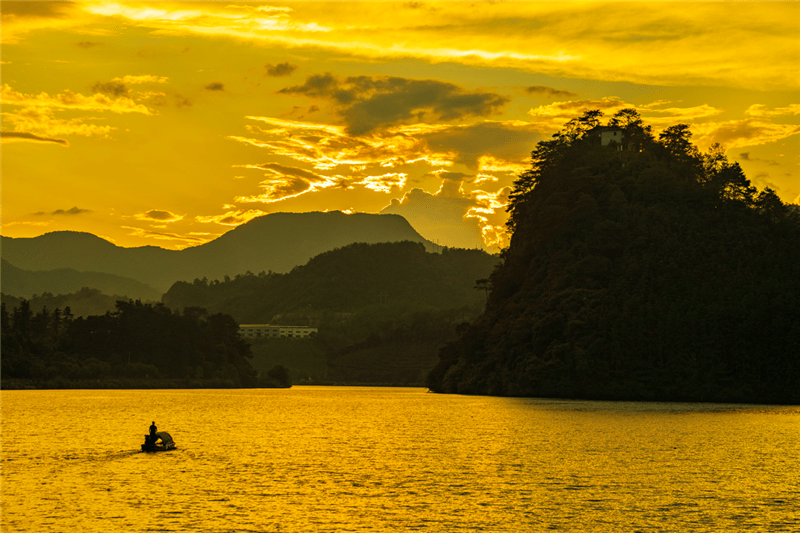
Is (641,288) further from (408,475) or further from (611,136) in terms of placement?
(408,475)

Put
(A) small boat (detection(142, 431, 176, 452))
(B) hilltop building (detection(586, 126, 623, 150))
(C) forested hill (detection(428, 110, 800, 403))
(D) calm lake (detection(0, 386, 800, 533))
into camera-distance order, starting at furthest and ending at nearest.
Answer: (B) hilltop building (detection(586, 126, 623, 150))
(C) forested hill (detection(428, 110, 800, 403))
(A) small boat (detection(142, 431, 176, 452))
(D) calm lake (detection(0, 386, 800, 533))

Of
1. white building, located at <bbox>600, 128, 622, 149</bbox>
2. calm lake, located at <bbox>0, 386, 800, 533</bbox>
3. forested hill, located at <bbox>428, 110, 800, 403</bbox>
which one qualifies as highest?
white building, located at <bbox>600, 128, 622, 149</bbox>

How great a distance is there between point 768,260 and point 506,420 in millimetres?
72963

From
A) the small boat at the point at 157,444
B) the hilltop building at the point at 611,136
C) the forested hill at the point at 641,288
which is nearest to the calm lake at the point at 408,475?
the small boat at the point at 157,444

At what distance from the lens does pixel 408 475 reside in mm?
52938

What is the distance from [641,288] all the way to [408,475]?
99.8 m

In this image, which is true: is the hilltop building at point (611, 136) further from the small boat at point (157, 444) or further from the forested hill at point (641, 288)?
the small boat at point (157, 444)

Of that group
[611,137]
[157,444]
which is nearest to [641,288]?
[611,137]

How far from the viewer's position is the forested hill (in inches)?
5359

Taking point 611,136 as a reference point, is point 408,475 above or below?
below

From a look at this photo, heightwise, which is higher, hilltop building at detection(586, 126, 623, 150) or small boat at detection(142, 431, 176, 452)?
hilltop building at detection(586, 126, 623, 150)

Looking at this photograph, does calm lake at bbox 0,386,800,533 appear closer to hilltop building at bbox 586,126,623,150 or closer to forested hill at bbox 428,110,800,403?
forested hill at bbox 428,110,800,403

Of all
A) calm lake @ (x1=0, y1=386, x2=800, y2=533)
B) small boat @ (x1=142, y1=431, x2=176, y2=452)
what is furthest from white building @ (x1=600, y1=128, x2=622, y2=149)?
small boat @ (x1=142, y1=431, x2=176, y2=452)

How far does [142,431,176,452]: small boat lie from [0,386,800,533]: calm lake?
29.9 inches
